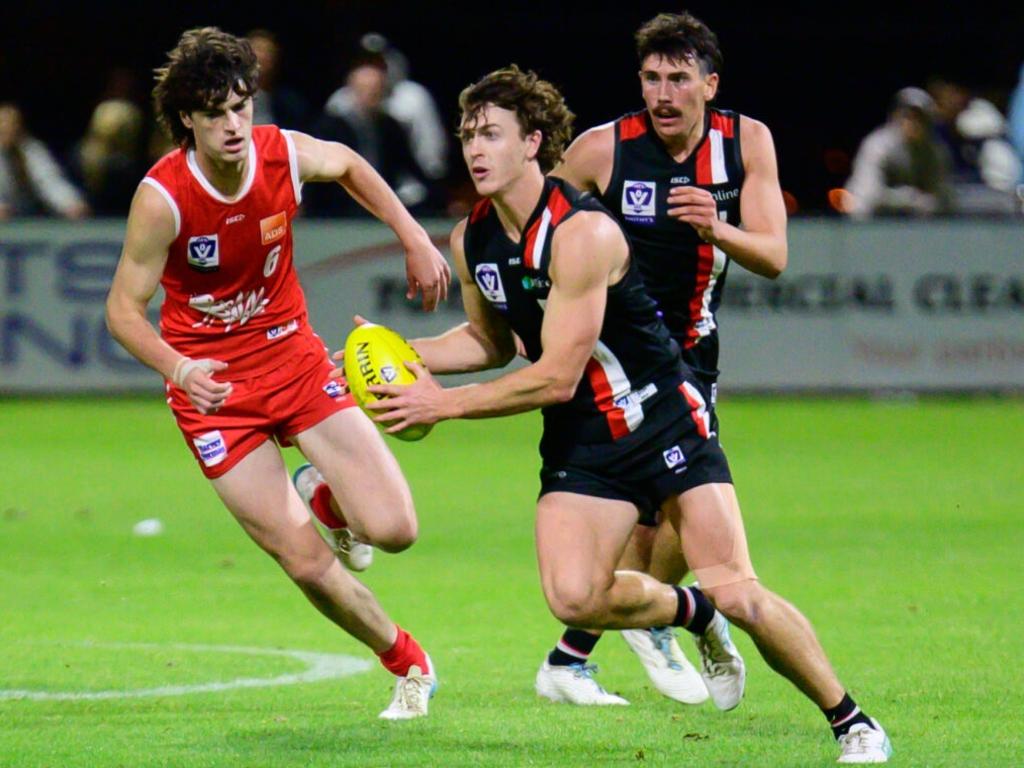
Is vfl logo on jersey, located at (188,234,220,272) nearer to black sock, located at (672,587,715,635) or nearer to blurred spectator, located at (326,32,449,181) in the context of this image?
black sock, located at (672,587,715,635)

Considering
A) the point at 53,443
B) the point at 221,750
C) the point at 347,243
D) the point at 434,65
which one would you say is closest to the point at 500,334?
the point at 221,750

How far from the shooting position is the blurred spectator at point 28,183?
1806cm

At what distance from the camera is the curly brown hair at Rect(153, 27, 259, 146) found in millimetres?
6918

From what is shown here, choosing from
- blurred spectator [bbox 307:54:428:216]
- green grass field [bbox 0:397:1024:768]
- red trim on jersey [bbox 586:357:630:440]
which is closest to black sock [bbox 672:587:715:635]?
green grass field [bbox 0:397:1024:768]

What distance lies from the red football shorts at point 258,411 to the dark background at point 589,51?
13811mm

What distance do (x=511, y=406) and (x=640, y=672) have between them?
7.07 ft

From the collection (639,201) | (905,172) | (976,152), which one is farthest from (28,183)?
(639,201)

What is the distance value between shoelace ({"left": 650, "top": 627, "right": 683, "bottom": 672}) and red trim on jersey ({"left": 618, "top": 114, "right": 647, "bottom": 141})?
190 cm

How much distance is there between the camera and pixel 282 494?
7168mm

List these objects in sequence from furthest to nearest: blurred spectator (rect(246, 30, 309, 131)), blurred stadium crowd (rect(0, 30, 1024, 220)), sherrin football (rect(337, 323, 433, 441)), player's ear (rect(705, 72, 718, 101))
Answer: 1. blurred stadium crowd (rect(0, 30, 1024, 220))
2. blurred spectator (rect(246, 30, 309, 131))
3. player's ear (rect(705, 72, 718, 101))
4. sherrin football (rect(337, 323, 433, 441))

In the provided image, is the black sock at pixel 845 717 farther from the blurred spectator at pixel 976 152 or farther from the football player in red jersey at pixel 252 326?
the blurred spectator at pixel 976 152

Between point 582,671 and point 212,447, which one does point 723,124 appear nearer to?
point 582,671

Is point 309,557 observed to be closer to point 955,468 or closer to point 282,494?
point 282,494

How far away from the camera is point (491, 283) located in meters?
6.67
